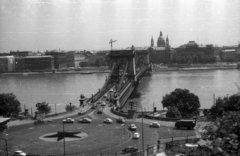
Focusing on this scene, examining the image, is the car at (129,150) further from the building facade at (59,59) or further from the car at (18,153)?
the building facade at (59,59)

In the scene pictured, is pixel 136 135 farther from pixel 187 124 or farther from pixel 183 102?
pixel 183 102

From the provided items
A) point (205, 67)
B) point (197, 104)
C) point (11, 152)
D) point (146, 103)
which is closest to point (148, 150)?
point (11, 152)

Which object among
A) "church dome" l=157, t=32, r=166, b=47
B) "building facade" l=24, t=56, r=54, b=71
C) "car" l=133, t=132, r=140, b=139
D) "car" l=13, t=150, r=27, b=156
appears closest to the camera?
"car" l=13, t=150, r=27, b=156

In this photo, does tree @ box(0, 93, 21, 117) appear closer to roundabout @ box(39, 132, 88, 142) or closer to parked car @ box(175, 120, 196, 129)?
roundabout @ box(39, 132, 88, 142)

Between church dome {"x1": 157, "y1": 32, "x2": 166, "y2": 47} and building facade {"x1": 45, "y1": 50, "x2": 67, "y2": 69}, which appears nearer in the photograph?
building facade {"x1": 45, "y1": 50, "x2": 67, "y2": 69}

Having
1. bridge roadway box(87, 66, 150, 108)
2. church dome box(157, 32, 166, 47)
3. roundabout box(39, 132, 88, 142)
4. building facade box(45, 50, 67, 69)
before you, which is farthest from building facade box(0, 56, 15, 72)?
roundabout box(39, 132, 88, 142)

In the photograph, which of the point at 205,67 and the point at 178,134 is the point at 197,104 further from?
the point at 205,67

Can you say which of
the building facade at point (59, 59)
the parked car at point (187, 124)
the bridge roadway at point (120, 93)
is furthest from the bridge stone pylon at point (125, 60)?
the building facade at point (59, 59)

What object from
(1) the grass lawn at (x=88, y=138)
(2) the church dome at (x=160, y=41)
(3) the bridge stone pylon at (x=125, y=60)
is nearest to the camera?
(1) the grass lawn at (x=88, y=138)
